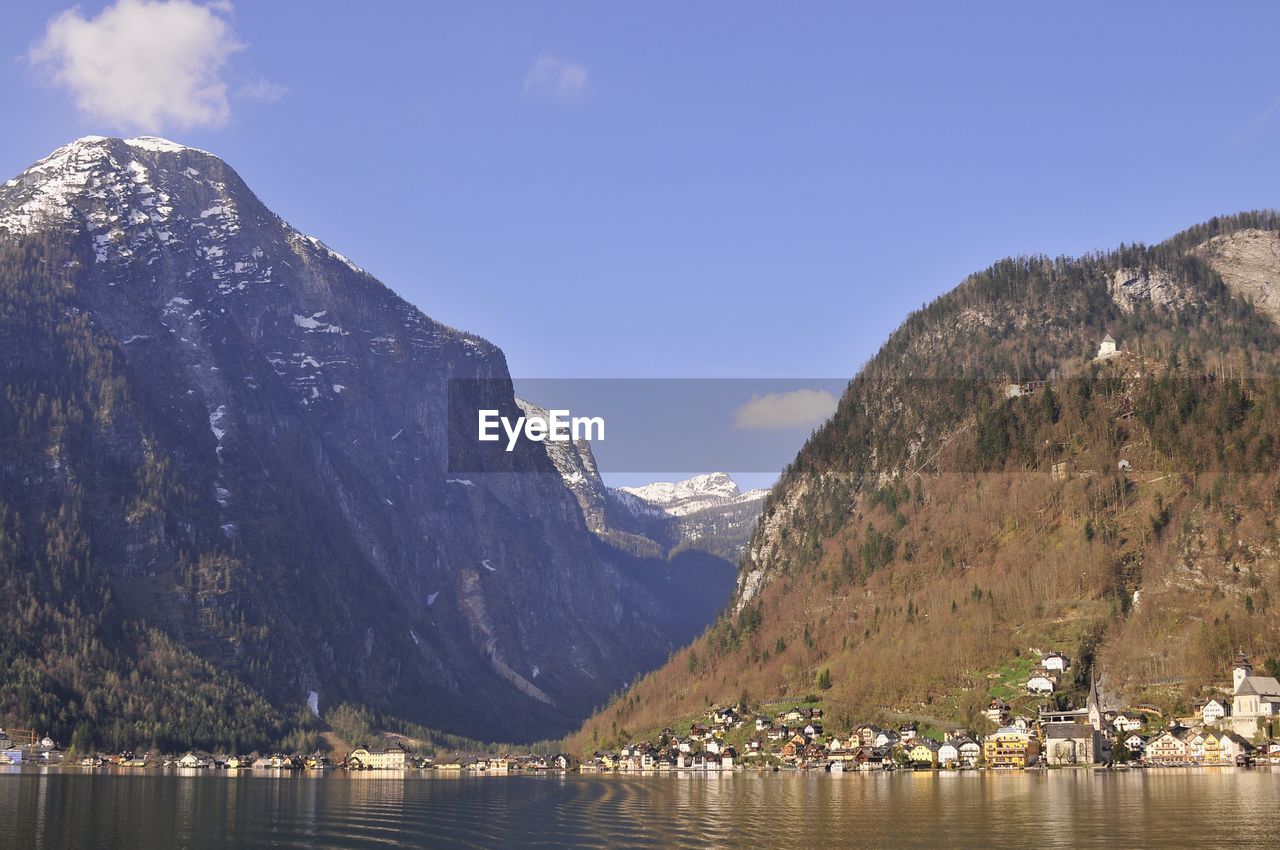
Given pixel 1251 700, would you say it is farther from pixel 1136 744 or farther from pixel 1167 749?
pixel 1136 744

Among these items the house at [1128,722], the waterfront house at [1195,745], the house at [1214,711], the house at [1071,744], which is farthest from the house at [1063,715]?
the waterfront house at [1195,745]

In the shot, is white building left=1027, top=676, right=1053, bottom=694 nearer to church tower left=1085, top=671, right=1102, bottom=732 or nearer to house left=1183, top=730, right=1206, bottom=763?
church tower left=1085, top=671, right=1102, bottom=732

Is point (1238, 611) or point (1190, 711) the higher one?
point (1238, 611)

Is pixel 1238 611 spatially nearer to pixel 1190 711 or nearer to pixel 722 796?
pixel 1190 711

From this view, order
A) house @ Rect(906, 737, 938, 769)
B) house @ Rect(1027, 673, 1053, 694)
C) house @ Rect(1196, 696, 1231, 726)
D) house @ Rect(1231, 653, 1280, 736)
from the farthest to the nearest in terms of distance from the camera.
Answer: house @ Rect(1027, 673, 1053, 694), house @ Rect(906, 737, 938, 769), house @ Rect(1196, 696, 1231, 726), house @ Rect(1231, 653, 1280, 736)

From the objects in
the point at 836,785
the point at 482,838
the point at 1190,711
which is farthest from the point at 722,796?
the point at 1190,711

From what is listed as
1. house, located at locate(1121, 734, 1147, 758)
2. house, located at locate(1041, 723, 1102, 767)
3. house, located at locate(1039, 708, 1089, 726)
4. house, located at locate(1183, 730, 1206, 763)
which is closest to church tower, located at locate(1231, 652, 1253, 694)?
house, located at locate(1183, 730, 1206, 763)

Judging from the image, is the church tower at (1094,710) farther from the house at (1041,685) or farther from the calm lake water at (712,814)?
the calm lake water at (712,814)
